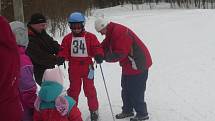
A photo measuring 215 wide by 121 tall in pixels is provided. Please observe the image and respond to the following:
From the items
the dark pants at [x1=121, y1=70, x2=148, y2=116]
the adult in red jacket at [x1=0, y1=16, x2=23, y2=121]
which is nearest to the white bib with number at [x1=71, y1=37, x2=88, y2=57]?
the dark pants at [x1=121, y1=70, x2=148, y2=116]

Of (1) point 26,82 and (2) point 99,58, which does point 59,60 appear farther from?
(1) point 26,82

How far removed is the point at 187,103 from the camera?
7555 mm

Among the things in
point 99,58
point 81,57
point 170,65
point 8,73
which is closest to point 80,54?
point 81,57

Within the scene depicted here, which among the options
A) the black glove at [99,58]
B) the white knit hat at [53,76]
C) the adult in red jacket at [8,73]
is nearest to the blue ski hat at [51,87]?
the white knit hat at [53,76]

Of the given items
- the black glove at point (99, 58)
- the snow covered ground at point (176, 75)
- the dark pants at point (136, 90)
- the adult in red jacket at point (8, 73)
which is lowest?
the snow covered ground at point (176, 75)

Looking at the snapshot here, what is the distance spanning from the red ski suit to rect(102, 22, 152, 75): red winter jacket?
0.18 metres

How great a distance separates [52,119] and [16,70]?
1317 millimetres

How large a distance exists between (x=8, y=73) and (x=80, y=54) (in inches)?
→ 135

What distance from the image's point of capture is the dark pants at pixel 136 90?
21.1ft

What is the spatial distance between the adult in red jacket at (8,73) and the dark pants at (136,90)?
3.46 meters

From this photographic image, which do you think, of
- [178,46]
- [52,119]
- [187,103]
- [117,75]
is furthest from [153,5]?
[52,119]

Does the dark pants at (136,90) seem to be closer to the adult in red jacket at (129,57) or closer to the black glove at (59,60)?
the adult in red jacket at (129,57)

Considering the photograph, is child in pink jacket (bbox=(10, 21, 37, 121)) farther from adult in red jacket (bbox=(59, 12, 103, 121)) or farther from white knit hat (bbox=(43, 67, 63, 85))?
adult in red jacket (bbox=(59, 12, 103, 121))

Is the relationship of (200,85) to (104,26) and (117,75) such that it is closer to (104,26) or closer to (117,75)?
(117,75)
